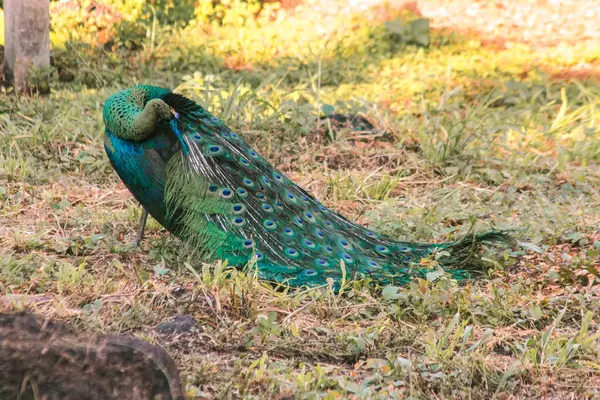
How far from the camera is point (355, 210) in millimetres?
5238

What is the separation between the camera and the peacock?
401 cm

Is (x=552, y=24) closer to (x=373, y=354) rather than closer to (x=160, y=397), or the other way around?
(x=373, y=354)

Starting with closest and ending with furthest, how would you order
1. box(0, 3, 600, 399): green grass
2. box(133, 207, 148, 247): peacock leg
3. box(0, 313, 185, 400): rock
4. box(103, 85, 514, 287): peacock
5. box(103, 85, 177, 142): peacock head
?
box(0, 313, 185, 400): rock, box(0, 3, 600, 399): green grass, box(103, 85, 514, 287): peacock, box(103, 85, 177, 142): peacock head, box(133, 207, 148, 247): peacock leg

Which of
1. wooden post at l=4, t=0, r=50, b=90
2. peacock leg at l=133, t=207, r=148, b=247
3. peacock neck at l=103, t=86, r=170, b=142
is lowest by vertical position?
peacock leg at l=133, t=207, r=148, b=247

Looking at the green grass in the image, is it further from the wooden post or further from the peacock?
the wooden post

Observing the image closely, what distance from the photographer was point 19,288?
12.4 feet

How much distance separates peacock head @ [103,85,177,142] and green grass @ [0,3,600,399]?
24.0 inches

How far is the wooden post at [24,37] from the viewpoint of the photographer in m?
6.61

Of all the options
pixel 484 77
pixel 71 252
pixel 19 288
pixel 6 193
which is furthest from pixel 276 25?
pixel 19 288

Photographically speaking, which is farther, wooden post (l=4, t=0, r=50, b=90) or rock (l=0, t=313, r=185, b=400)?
wooden post (l=4, t=0, r=50, b=90)

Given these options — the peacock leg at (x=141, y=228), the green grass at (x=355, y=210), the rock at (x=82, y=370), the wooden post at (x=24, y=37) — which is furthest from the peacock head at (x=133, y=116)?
the wooden post at (x=24, y=37)

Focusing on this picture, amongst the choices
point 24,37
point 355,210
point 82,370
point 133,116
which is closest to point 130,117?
point 133,116

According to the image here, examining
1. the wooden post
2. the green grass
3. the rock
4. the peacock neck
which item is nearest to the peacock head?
the peacock neck

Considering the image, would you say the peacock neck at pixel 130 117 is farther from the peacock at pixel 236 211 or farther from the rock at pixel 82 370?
the rock at pixel 82 370
